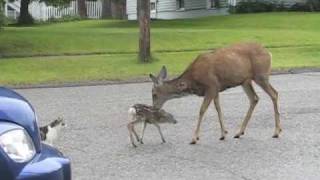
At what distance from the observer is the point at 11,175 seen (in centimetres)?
411

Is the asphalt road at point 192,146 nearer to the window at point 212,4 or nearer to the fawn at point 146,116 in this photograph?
the fawn at point 146,116

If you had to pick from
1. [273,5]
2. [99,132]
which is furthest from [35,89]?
[273,5]

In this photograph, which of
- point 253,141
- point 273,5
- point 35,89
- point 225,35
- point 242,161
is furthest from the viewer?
point 273,5

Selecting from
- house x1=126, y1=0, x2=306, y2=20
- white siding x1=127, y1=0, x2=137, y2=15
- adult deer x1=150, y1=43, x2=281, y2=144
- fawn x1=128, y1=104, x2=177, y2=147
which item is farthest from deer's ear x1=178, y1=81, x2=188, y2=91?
white siding x1=127, y1=0, x2=137, y2=15

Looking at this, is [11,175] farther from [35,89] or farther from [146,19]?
[146,19]

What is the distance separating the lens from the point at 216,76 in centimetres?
963

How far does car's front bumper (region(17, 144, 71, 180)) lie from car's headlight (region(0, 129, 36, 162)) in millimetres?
55

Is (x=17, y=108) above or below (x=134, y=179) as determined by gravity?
above

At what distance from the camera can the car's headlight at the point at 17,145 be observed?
165 inches

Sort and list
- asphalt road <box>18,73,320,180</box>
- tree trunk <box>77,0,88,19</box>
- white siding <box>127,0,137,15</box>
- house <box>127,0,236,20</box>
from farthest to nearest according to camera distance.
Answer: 1. white siding <box>127,0,137,15</box>
2. tree trunk <box>77,0,88,19</box>
3. house <box>127,0,236,20</box>
4. asphalt road <box>18,73,320,180</box>

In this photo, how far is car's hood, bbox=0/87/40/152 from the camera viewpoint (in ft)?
14.2

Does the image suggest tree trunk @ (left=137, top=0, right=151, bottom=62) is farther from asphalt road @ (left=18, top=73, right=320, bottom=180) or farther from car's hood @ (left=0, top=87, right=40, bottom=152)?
car's hood @ (left=0, top=87, right=40, bottom=152)

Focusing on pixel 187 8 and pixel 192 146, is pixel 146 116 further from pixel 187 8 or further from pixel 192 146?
pixel 187 8

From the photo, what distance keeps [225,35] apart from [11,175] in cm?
2548
